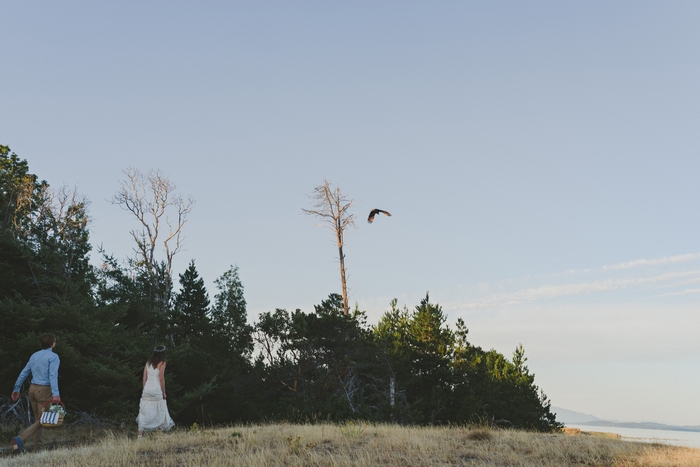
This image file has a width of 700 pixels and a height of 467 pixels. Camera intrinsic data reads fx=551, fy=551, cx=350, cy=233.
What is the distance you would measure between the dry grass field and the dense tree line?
264 inches

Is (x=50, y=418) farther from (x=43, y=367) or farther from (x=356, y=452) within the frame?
(x=356, y=452)

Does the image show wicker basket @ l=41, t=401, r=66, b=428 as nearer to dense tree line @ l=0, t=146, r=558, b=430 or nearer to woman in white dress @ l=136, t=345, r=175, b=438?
woman in white dress @ l=136, t=345, r=175, b=438

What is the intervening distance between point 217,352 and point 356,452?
1487 centimetres

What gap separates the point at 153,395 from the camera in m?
10.9

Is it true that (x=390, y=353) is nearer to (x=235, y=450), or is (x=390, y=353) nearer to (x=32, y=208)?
(x=235, y=450)

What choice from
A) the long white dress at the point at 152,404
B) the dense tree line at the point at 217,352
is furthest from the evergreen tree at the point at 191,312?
the long white dress at the point at 152,404

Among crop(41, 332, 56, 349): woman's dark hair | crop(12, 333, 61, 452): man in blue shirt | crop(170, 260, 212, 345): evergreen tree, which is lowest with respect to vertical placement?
crop(12, 333, 61, 452): man in blue shirt

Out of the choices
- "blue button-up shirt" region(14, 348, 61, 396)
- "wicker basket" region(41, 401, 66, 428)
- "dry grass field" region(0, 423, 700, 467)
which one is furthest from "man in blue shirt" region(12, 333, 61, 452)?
"dry grass field" region(0, 423, 700, 467)

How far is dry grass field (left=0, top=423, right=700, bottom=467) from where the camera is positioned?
817 centimetres

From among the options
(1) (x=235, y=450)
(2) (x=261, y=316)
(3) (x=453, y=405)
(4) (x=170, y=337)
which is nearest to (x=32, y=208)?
(4) (x=170, y=337)

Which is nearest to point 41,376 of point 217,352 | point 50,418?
point 50,418

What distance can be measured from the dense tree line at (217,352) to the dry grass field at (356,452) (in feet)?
22.0

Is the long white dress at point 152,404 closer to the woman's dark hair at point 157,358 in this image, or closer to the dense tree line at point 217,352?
the woman's dark hair at point 157,358

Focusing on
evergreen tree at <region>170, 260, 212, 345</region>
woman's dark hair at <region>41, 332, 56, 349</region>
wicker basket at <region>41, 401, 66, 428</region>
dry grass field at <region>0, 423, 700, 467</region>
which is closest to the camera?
dry grass field at <region>0, 423, 700, 467</region>
